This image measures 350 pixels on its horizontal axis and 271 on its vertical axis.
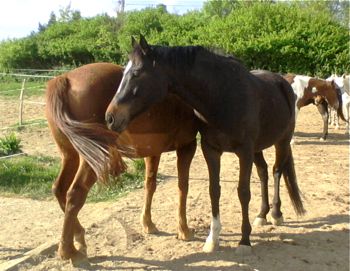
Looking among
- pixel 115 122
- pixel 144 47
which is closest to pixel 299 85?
pixel 144 47

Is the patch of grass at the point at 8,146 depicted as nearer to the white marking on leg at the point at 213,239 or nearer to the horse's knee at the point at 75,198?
the horse's knee at the point at 75,198

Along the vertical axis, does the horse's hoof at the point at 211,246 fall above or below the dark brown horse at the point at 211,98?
below

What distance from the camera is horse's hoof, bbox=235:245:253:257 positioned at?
176 inches

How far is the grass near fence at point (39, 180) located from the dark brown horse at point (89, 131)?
2.04 meters

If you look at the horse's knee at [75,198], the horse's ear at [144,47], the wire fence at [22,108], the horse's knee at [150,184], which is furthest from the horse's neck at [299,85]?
the horse's knee at [75,198]

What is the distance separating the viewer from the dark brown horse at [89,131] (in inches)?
154

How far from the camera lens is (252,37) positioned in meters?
21.7

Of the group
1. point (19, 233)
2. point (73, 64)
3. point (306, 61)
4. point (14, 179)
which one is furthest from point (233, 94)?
point (73, 64)

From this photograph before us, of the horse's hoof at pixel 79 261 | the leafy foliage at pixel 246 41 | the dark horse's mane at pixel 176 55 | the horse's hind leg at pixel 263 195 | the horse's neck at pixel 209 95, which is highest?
the leafy foliage at pixel 246 41

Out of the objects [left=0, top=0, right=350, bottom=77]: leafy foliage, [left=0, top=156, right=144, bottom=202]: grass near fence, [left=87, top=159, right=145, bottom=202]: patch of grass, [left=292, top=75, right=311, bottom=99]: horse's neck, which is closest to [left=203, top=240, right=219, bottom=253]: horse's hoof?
[left=87, top=159, right=145, bottom=202]: patch of grass

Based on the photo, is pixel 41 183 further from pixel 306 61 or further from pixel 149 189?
pixel 306 61

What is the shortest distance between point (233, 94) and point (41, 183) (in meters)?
4.11

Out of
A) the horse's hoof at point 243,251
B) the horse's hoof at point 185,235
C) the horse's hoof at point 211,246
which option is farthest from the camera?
the horse's hoof at point 185,235

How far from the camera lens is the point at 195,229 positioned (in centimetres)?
527
